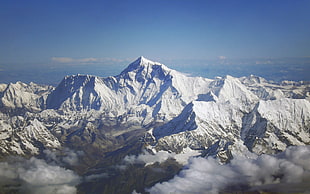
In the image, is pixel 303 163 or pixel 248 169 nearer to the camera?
pixel 303 163

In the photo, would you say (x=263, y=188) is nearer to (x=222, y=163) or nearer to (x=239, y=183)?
(x=239, y=183)

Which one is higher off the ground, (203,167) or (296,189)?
(296,189)

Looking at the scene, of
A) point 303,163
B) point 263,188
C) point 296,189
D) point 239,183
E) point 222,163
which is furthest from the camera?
point 222,163

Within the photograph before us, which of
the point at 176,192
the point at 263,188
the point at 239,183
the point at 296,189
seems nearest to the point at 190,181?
the point at 176,192

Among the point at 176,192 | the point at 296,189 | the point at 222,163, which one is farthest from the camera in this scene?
the point at 222,163

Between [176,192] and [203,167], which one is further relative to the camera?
[203,167]

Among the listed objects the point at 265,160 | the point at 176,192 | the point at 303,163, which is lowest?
the point at 176,192

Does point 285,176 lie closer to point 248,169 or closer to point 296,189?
point 296,189

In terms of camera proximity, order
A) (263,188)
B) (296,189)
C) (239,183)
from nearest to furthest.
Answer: (296,189) < (263,188) < (239,183)

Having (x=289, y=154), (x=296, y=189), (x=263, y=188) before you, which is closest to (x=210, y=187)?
(x=263, y=188)
